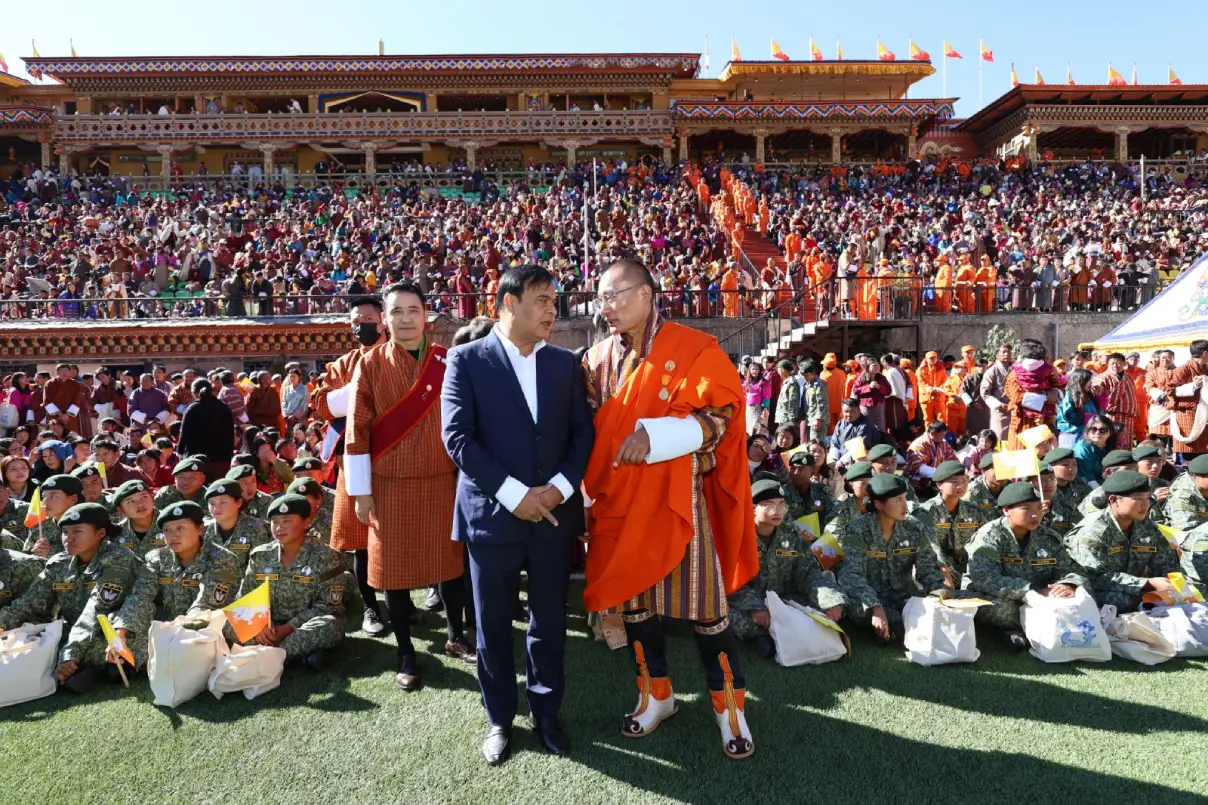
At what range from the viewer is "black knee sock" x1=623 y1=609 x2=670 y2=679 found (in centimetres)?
290

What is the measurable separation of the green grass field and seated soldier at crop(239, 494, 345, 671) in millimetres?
254

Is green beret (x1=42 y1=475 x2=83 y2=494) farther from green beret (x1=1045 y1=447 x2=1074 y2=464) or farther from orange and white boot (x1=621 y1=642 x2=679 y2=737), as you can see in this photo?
green beret (x1=1045 y1=447 x2=1074 y2=464)

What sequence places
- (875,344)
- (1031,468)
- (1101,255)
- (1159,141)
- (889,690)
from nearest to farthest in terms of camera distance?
1. (889,690)
2. (1031,468)
3. (875,344)
4. (1101,255)
5. (1159,141)

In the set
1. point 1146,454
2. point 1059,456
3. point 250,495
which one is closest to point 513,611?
point 250,495

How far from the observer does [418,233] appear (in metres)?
19.3

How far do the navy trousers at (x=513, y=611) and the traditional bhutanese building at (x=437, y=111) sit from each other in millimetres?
29070

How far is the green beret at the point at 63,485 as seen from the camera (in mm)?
4430

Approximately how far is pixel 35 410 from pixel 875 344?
1211 centimetres

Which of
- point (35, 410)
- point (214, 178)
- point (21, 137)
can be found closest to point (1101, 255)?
point (35, 410)

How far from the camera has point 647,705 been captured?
299 centimetres

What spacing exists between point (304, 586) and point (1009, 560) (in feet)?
11.6

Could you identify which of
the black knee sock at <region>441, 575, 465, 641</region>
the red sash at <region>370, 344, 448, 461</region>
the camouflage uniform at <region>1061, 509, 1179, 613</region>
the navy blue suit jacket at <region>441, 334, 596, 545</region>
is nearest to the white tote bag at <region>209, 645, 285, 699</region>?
the black knee sock at <region>441, 575, 465, 641</region>

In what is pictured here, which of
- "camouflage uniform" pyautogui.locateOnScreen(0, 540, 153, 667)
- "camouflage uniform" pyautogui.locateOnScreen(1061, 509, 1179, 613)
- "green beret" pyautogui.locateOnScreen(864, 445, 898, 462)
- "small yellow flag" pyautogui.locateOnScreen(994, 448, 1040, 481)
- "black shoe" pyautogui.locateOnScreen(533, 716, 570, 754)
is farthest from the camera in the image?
"green beret" pyautogui.locateOnScreen(864, 445, 898, 462)

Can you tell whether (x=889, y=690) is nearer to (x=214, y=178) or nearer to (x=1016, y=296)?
(x=1016, y=296)
